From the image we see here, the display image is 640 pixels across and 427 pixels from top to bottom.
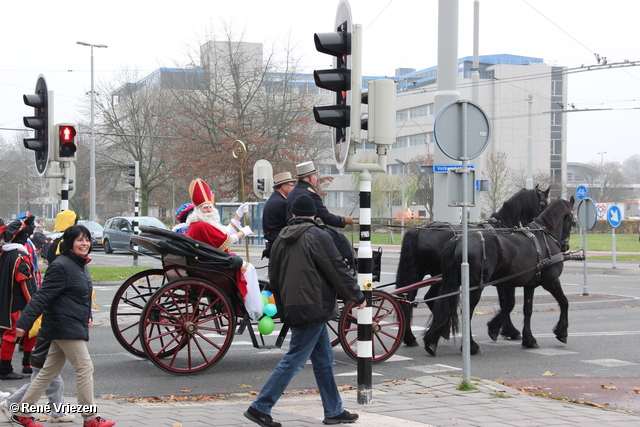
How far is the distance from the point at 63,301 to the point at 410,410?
2.93m

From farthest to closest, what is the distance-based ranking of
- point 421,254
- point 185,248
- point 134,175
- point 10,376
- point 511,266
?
point 134,175 < point 421,254 < point 511,266 < point 185,248 < point 10,376

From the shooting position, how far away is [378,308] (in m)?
9.27

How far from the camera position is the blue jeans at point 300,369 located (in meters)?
5.90

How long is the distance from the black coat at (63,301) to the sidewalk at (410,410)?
0.77m

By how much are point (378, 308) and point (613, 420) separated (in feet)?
11.3

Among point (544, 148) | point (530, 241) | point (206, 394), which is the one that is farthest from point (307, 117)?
point (544, 148)

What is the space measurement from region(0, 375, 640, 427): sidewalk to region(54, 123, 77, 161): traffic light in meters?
6.20

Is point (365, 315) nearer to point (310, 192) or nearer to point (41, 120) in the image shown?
point (310, 192)

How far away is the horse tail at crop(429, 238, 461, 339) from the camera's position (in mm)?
9539

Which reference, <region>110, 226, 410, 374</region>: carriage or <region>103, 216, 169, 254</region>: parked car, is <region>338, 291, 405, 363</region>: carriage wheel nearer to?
<region>110, 226, 410, 374</region>: carriage

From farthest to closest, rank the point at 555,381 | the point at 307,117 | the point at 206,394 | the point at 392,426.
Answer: the point at 307,117 → the point at 555,381 → the point at 206,394 → the point at 392,426

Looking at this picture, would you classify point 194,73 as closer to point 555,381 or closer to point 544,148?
point 555,381

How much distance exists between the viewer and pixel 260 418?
19.0 ft

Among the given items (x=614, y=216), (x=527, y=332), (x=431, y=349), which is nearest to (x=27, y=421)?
(x=431, y=349)
